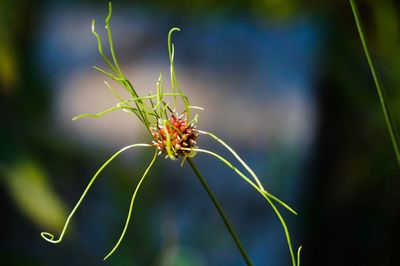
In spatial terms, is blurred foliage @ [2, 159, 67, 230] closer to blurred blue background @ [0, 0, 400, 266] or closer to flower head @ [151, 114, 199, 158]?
blurred blue background @ [0, 0, 400, 266]

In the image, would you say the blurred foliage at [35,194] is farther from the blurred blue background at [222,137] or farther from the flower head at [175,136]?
the flower head at [175,136]

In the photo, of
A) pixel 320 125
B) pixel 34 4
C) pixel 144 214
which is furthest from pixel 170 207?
pixel 34 4

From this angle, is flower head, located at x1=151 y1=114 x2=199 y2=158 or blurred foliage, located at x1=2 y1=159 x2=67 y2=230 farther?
blurred foliage, located at x1=2 y1=159 x2=67 y2=230

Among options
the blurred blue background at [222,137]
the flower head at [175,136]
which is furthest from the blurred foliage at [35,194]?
the flower head at [175,136]

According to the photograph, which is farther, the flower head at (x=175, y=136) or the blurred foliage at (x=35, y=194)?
the blurred foliage at (x=35, y=194)

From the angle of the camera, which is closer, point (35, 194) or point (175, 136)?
point (175, 136)

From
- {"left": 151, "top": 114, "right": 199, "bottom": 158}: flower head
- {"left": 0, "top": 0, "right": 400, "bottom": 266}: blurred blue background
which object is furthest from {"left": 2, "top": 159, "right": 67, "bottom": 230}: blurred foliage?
{"left": 151, "top": 114, "right": 199, "bottom": 158}: flower head

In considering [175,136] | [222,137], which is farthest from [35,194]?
[175,136]

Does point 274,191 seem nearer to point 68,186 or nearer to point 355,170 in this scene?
point 355,170

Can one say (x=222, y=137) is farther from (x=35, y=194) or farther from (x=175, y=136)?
(x=175, y=136)
